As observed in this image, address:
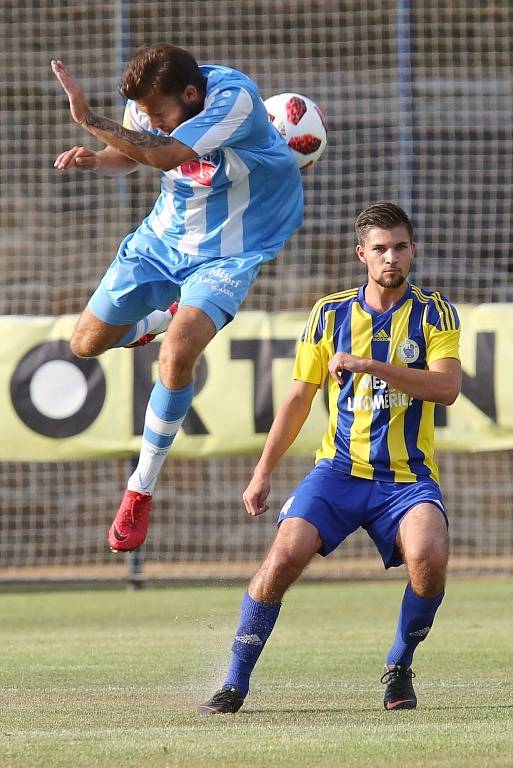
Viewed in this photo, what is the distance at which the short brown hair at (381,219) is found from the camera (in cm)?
521

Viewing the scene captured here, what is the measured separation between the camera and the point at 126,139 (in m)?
5.68

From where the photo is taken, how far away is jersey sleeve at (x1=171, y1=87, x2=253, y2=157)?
5.76m

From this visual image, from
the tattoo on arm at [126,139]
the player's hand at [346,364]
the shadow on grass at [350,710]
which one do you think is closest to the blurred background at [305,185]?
the tattoo on arm at [126,139]

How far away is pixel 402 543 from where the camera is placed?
16.7 ft

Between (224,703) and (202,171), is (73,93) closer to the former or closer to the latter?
(202,171)

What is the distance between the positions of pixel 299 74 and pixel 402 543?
8.75 meters

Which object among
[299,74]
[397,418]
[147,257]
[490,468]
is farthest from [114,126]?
[490,468]

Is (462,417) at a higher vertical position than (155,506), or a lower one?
higher

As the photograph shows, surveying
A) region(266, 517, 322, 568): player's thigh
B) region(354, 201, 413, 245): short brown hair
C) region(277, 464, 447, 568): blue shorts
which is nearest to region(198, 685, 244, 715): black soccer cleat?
region(266, 517, 322, 568): player's thigh

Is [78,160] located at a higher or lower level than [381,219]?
higher

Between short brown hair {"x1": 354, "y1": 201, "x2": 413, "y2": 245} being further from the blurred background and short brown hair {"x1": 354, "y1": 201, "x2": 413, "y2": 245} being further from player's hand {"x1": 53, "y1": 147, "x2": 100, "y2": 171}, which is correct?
the blurred background

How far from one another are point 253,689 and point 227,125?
2283 millimetres

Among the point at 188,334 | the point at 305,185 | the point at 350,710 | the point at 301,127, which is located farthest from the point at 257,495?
the point at 305,185

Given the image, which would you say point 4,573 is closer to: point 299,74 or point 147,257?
point 299,74
